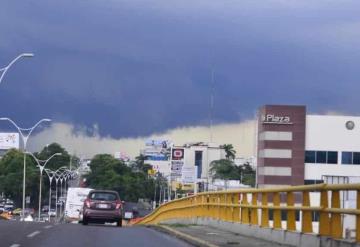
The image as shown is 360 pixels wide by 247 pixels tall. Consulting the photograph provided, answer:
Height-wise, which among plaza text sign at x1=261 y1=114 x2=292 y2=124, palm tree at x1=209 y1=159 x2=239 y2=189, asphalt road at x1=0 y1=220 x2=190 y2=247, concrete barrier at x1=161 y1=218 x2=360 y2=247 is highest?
plaza text sign at x1=261 y1=114 x2=292 y2=124

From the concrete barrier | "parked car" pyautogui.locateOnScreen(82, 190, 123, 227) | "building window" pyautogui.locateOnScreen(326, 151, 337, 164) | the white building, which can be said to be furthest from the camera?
"building window" pyautogui.locateOnScreen(326, 151, 337, 164)

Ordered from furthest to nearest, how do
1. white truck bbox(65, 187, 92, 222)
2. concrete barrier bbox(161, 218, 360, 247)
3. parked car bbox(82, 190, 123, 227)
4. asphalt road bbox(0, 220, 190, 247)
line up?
white truck bbox(65, 187, 92, 222), parked car bbox(82, 190, 123, 227), asphalt road bbox(0, 220, 190, 247), concrete barrier bbox(161, 218, 360, 247)

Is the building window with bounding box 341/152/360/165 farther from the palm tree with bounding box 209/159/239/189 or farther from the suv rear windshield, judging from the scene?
the suv rear windshield

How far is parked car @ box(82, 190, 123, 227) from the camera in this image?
122ft

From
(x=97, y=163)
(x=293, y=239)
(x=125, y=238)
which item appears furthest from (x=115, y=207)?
(x=97, y=163)

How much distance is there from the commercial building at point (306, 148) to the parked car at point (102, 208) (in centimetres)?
7319

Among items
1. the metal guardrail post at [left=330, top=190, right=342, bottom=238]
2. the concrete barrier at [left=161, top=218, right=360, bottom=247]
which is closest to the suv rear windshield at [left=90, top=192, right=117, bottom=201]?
the concrete barrier at [left=161, top=218, right=360, bottom=247]

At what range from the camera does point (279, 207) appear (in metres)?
18.1

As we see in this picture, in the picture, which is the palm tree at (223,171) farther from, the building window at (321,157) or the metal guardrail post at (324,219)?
the metal guardrail post at (324,219)

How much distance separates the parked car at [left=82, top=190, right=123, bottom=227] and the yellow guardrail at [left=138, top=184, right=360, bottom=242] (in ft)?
13.4

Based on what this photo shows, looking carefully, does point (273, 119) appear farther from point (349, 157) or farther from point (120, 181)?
point (120, 181)

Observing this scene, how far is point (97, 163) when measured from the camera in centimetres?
18462

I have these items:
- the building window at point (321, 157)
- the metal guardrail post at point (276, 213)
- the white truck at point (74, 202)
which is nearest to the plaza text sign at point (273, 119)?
the building window at point (321, 157)

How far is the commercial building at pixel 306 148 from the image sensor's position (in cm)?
10988
